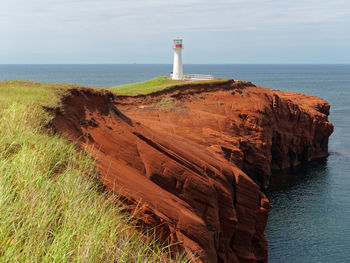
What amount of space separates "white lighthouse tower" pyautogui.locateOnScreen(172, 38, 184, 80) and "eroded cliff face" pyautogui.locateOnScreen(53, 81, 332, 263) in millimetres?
11805

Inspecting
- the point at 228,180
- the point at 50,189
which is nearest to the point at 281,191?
the point at 228,180

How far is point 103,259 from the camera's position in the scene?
4676 mm

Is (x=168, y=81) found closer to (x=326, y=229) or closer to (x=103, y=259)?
(x=326, y=229)

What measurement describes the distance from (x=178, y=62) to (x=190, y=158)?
137 ft

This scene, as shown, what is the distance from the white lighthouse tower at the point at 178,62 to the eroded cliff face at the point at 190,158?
11805 millimetres

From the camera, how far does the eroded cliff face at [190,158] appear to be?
11617 mm

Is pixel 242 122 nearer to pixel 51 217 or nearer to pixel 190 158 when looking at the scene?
pixel 190 158

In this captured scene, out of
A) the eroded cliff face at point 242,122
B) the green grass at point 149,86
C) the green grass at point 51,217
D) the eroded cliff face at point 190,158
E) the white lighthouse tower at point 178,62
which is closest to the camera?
the green grass at point 51,217

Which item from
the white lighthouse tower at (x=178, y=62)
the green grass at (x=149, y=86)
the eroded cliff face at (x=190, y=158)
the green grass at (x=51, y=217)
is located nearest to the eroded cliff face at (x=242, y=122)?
the eroded cliff face at (x=190, y=158)

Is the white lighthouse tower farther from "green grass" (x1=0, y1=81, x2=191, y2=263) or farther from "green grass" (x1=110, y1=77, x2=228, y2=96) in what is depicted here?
"green grass" (x1=0, y1=81, x2=191, y2=263)

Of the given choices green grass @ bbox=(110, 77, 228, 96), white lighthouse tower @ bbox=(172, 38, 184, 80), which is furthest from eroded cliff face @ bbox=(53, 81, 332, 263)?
white lighthouse tower @ bbox=(172, 38, 184, 80)

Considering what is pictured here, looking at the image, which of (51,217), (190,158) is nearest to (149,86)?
(190,158)

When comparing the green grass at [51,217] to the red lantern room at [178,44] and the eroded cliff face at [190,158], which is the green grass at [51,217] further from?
the red lantern room at [178,44]

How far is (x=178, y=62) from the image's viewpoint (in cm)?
5841
